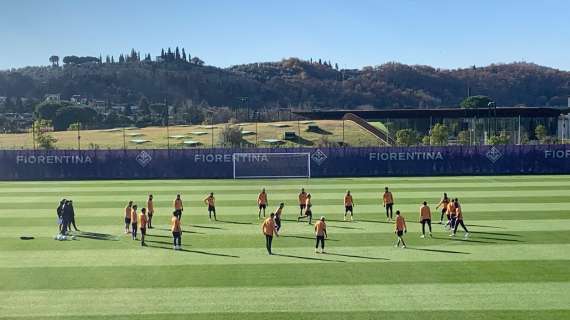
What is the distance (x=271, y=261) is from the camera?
21344mm

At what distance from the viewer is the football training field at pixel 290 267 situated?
16.4m

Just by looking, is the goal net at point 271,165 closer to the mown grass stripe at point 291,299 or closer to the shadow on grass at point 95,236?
the shadow on grass at point 95,236

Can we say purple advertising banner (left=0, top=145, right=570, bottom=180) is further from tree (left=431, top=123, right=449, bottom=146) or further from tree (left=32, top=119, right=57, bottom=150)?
tree (left=431, top=123, right=449, bottom=146)

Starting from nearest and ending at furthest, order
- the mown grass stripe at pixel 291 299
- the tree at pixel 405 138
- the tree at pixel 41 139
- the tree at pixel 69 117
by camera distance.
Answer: the mown grass stripe at pixel 291 299, the tree at pixel 41 139, the tree at pixel 405 138, the tree at pixel 69 117

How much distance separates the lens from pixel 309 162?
5416 centimetres

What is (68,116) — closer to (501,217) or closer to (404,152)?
(404,152)

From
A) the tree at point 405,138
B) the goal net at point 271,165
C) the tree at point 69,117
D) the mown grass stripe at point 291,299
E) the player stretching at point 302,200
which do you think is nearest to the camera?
the mown grass stripe at point 291,299

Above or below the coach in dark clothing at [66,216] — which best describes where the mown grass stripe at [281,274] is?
below

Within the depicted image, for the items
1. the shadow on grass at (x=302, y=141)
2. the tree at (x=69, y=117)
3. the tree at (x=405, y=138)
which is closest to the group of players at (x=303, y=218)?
the shadow on grass at (x=302, y=141)

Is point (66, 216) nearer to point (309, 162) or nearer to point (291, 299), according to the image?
point (291, 299)

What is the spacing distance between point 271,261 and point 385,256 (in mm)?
3642

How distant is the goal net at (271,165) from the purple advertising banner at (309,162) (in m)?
0.08

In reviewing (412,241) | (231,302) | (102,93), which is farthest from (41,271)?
(102,93)

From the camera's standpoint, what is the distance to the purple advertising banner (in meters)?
54.4
